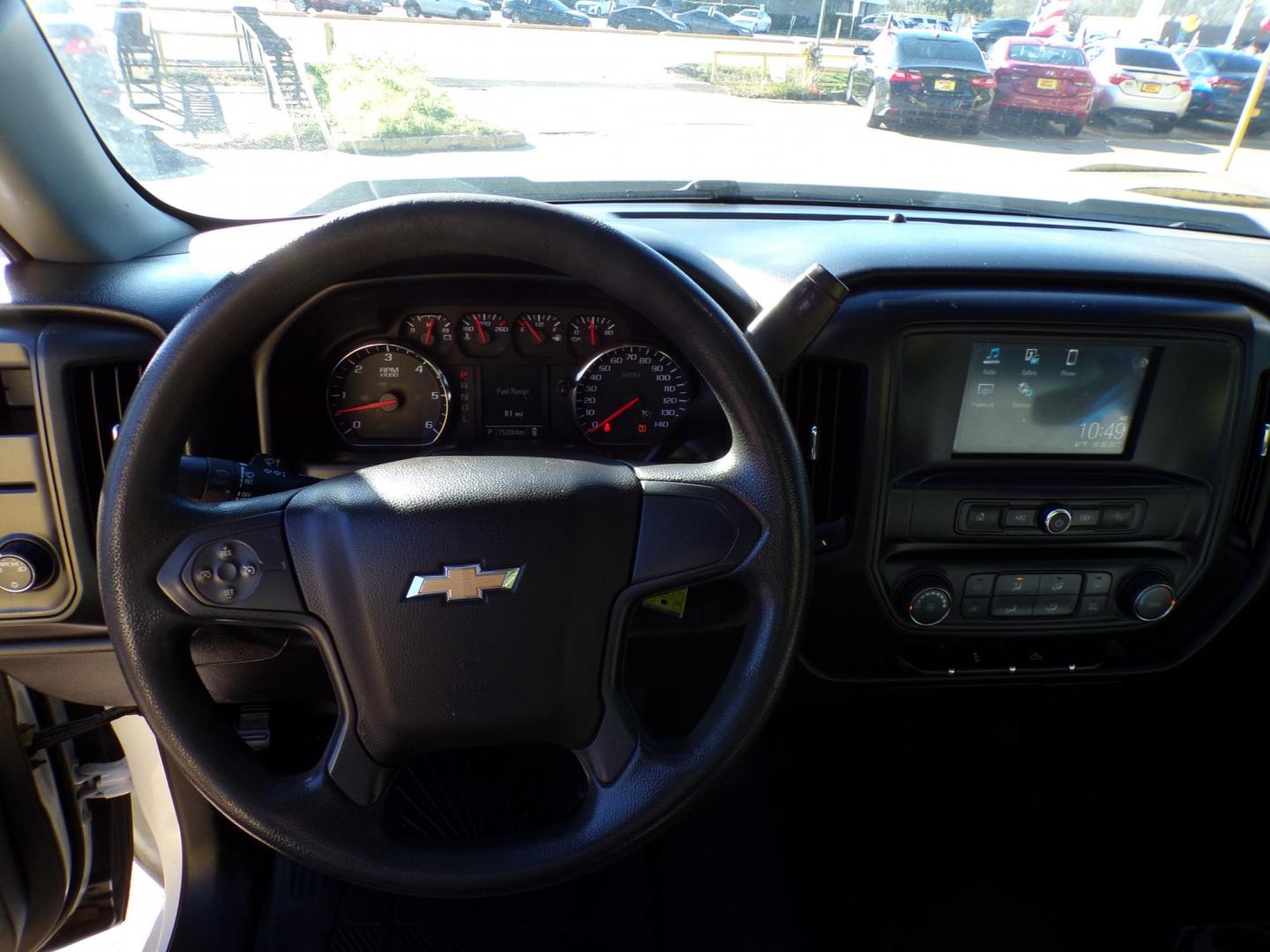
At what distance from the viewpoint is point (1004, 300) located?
5.43ft

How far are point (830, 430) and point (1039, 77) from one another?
1.07 m

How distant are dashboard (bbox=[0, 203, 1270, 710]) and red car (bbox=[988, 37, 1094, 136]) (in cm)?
46

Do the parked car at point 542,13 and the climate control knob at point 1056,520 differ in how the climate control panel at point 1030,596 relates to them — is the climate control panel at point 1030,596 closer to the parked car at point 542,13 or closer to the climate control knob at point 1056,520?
the climate control knob at point 1056,520

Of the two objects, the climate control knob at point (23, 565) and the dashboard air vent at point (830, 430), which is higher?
the dashboard air vent at point (830, 430)

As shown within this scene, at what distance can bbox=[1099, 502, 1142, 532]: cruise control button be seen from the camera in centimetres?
176

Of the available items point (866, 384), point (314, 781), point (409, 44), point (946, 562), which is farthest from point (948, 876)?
point (409, 44)

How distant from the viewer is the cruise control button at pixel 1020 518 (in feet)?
5.70

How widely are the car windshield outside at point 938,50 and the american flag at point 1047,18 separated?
14 centimetres

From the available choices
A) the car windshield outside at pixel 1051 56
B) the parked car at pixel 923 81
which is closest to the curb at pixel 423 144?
the parked car at pixel 923 81

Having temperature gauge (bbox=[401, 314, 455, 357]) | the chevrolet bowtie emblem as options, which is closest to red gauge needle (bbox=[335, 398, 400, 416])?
temperature gauge (bbox=[401, 314, 455, 357])

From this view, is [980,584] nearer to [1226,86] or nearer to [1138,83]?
[1138,83]

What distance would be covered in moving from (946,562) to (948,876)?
85 centimetres

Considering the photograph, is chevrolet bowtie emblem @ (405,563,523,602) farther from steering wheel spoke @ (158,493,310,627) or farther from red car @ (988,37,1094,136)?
red car @ (988,37,1094,136)

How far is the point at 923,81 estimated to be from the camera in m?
2.15
